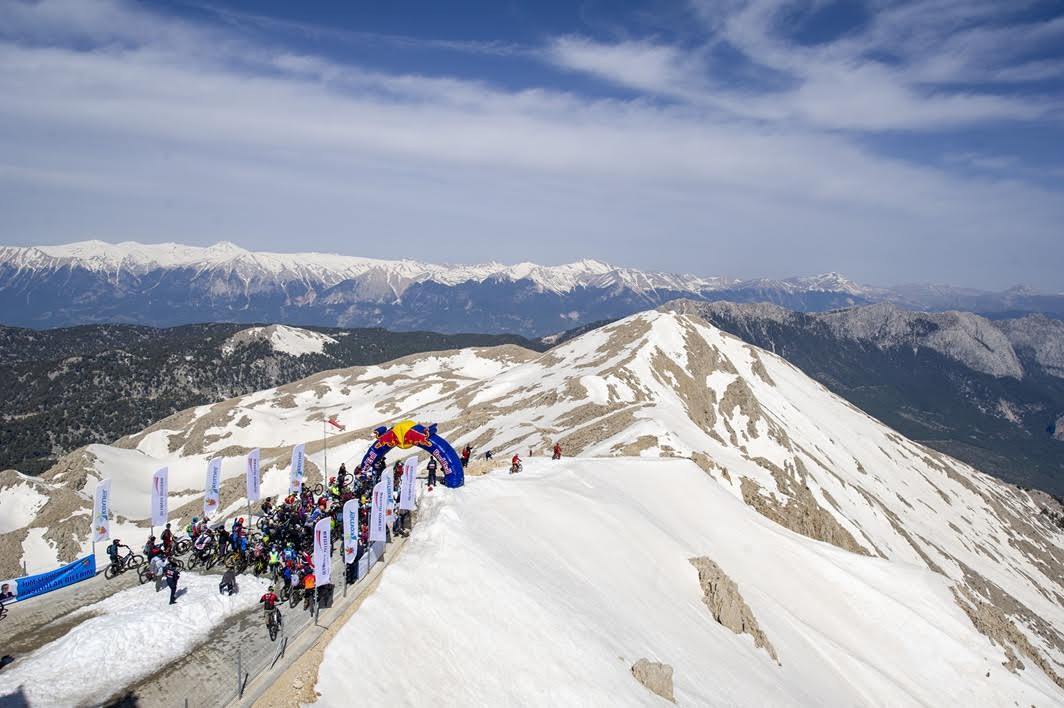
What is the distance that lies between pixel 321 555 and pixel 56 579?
47.2 feet

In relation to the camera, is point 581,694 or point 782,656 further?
point 782,656

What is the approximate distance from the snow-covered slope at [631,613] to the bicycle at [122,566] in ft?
43.4

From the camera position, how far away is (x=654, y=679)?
2234cm

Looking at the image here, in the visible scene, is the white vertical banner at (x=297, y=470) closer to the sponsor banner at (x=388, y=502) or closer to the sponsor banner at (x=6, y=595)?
the sponsor banner at (x=388, y=502)

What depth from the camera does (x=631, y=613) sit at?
92.0 feet

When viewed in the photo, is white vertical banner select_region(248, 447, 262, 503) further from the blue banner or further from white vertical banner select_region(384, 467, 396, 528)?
white vertical banner select_region(384, 467, 396, 528)

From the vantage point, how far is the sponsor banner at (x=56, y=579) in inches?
968

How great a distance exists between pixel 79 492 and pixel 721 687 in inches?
4097

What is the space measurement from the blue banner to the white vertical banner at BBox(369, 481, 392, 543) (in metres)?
12.7

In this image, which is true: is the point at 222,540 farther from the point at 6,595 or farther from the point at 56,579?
the point at 6,595

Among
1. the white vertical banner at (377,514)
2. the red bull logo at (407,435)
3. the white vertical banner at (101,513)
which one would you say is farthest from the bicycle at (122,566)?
the red bull logo at (407,435)

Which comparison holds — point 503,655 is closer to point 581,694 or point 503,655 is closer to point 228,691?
point 581,694

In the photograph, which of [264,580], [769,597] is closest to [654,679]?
[264,580]

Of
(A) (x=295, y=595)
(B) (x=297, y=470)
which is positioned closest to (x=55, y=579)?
(A) (x=295, y=595)
